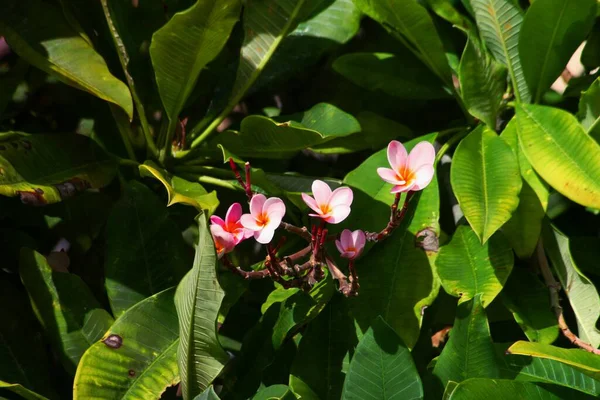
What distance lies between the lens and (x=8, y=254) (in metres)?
1.04

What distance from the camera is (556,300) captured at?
969 millimetres

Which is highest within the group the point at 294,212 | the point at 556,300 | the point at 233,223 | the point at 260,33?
the point at 260,33

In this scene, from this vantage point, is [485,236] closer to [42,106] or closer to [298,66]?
[298,66]

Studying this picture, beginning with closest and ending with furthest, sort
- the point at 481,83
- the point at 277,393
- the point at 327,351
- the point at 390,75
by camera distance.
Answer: the point at 277,393, the point at 327,351, the point at 481,83, the point at 390,75

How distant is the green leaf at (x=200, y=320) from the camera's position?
75 centimetres

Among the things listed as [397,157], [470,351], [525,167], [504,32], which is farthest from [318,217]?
[504,32]

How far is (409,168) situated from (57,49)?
0.51 meters

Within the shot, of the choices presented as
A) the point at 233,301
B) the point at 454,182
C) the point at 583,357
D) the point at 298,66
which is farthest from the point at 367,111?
the point at 583,357

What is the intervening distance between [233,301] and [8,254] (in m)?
0.37

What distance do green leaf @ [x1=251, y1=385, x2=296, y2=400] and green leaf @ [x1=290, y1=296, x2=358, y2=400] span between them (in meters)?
0.07

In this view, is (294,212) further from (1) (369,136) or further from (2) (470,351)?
(2) (470,351)

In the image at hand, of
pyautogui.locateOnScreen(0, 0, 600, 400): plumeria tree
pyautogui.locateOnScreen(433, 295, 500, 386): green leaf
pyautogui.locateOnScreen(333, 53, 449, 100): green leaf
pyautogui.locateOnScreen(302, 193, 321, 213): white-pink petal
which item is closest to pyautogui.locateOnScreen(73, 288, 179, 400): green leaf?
pyautogui.locateOnScreen(0, 0, 600, 400): plumeria tree

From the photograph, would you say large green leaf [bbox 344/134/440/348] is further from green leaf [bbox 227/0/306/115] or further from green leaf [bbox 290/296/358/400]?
green leaf [bbox 227/0/306/115]

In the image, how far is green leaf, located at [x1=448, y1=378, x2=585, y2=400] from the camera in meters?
0.76
